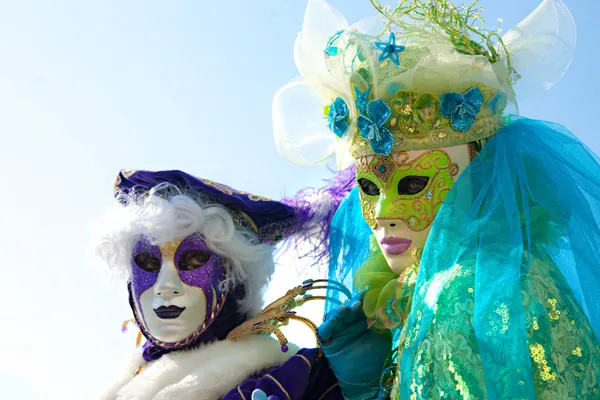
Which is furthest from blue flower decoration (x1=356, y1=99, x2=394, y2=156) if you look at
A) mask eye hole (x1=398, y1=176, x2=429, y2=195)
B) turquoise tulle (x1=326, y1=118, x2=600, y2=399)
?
turquoise tulle (x1=326, y1=118, x2=600, y2=399)

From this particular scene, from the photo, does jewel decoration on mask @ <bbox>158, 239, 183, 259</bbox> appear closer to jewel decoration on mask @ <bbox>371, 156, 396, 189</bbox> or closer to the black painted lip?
the black painted lip

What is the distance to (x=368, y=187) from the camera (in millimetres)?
3078

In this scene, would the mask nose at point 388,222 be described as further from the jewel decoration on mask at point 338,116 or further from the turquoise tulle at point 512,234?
the jewel decoration on mask at point 338,116

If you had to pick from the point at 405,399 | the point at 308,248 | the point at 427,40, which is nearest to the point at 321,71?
the point at 427,40

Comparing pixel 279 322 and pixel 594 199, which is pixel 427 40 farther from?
pixel 279 322

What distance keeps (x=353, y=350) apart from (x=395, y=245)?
0.53 m

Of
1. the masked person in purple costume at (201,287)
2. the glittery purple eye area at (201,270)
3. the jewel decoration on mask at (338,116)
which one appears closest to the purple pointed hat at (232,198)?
the masked person in purple costume at (201,287)

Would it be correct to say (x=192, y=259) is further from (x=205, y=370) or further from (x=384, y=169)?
(x=384, y=169)

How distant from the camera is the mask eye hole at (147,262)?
359cm

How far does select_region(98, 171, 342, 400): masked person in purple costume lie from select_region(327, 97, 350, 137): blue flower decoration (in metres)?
0.72

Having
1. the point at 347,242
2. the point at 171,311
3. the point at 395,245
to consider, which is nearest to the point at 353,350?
the point at 395,245

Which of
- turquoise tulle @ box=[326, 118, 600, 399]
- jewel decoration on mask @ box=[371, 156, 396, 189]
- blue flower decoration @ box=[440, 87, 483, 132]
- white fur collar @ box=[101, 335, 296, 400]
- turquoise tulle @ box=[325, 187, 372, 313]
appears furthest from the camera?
turquoise tulle @ box=[325, 187, 372, 313]

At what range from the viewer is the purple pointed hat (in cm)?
367

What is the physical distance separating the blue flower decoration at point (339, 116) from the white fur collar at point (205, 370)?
1.13 metres
